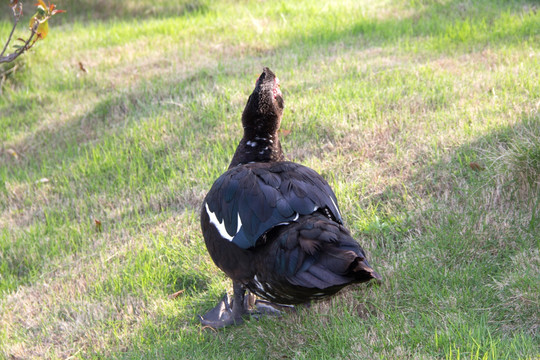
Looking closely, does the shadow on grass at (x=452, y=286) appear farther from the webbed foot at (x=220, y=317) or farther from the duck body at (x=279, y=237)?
the duck body at (x=279, y=237)

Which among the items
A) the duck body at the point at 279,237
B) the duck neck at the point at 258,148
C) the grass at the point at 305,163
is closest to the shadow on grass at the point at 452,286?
the grass at the point at 305,163

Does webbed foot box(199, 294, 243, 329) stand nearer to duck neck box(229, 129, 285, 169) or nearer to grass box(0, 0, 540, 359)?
grass box(0, 0, 540, 359)

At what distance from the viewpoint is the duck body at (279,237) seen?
9.17 feet

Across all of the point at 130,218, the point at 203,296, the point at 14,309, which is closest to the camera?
the point at 203,296

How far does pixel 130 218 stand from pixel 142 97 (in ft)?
7.90

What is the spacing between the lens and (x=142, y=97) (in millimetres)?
7156

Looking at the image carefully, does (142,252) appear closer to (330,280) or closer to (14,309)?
(14,309)

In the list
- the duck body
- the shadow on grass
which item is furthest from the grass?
the duck body

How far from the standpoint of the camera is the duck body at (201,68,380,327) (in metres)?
2.79

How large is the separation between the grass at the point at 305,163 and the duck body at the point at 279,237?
492 mm

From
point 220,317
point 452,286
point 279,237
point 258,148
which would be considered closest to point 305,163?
point 258,148

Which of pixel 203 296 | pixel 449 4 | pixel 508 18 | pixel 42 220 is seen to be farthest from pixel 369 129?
pixel 449 4

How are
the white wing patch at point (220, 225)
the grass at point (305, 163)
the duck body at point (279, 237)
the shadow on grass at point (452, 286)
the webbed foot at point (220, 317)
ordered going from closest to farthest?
the duck body at point (279, 237)
the shadow on grass at point (452, 286)
the white wing patch at point (220, 225)
the grass at point (305, 163)
the webbed foot at point (220, 317)

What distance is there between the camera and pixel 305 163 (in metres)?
5.20
